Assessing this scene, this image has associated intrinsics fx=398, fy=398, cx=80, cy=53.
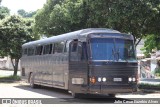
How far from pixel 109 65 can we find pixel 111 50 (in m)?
0.69

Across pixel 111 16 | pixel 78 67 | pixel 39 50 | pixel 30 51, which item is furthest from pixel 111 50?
pixel 30 51

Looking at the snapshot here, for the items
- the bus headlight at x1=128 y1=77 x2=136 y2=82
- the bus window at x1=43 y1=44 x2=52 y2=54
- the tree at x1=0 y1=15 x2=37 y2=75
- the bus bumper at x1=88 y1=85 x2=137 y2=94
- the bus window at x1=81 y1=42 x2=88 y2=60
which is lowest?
the bus bumper at x1=88 y1=85 x2=137 y2=94

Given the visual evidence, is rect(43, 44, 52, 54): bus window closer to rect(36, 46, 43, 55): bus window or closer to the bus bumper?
rect(36, 46, 43, 55): bus window

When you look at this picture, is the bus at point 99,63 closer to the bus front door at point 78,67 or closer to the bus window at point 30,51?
the bus front door at point 78,67

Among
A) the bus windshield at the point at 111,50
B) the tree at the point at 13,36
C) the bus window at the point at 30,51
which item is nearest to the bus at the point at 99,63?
the bus windshield at the point at 111,50

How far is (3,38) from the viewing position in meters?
39.3

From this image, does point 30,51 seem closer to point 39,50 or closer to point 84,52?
point 39,50

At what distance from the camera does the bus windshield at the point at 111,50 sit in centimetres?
1712

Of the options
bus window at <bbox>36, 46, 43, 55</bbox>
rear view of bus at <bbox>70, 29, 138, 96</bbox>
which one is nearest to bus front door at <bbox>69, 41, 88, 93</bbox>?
rear view of bus at <bbox>70, 29, 138, 96</bbox>

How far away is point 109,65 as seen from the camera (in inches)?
667

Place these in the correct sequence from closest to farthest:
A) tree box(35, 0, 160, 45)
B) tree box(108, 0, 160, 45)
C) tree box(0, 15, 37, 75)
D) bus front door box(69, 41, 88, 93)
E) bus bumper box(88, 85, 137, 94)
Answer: bus bumper box(88, 85, 137, 94)
bus front door box(69, 41, 88, 93)
tree box(108, 0, 160, 45)
tree box(35, 0, 160, 45)
tree box(0, 15, 37, 75)

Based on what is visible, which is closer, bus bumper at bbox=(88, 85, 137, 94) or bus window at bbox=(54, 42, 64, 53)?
bus bumper at bbox=(88, 85, 137, 94)

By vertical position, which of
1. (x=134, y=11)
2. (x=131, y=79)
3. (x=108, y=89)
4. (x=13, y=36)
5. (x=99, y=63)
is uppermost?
(x=134, y=11)

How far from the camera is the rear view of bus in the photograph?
16.9 m
